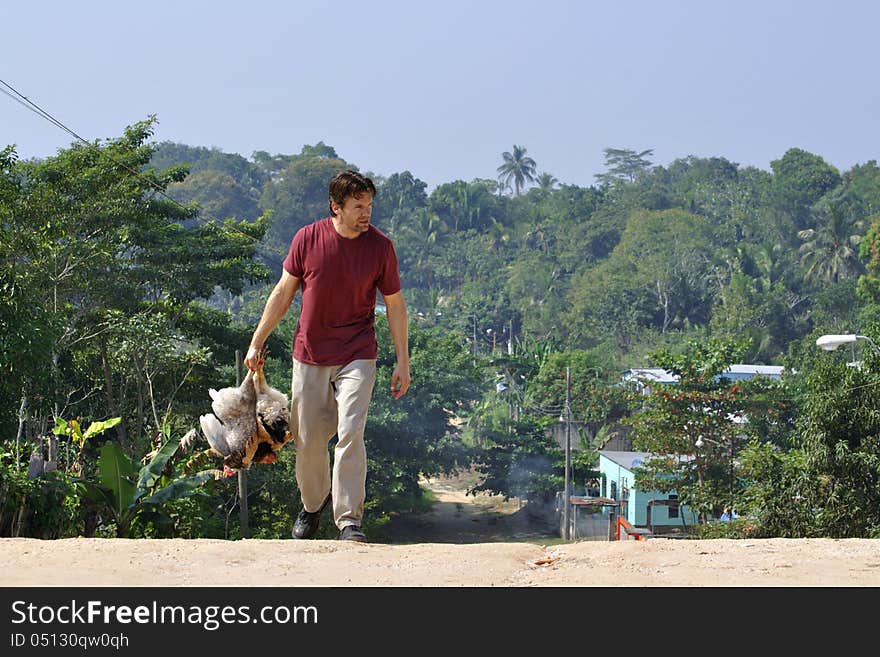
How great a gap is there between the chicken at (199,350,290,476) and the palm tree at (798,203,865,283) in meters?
56.7

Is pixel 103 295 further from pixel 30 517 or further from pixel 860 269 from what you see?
pixel 860 269

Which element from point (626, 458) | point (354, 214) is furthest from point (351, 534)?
point (626, 458)

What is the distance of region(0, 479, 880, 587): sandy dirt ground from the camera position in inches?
162

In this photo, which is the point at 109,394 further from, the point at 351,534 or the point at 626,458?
the point at 626,458

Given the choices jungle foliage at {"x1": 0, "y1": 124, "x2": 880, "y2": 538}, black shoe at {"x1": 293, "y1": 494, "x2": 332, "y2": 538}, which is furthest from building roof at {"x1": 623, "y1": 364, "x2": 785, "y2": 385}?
black shoe at {"x1": 293, "y1": 494, "x2": 332, "y2": 538}

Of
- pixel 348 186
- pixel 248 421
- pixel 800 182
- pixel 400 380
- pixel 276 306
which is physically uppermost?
pixel 800 182

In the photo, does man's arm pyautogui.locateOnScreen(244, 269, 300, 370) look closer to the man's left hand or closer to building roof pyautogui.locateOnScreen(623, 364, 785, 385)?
the man's left hand

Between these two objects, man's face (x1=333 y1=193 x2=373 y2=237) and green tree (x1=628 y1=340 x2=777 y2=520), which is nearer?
man's face (x1=333 y1=193 x2=373 y2=237)

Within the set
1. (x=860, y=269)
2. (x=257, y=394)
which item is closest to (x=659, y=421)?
(x=257, y=394)

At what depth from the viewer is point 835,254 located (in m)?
60.3

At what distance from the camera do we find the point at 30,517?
7168 mm

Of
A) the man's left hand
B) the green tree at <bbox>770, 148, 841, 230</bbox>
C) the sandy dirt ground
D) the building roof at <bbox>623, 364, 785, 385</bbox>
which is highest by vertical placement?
the green tree at <bbox>770, 148, 841, 230</bbox>

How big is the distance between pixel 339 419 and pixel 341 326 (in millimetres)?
390

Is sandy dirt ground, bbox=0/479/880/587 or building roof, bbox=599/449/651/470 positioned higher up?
building roof, bbox=599/449/651/470
